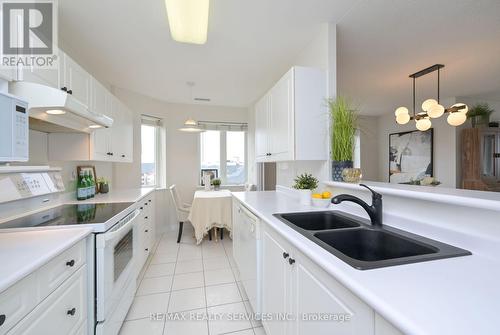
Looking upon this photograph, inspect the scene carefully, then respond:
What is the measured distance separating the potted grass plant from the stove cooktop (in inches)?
72.4

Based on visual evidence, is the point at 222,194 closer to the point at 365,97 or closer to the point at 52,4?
the point at 52,4

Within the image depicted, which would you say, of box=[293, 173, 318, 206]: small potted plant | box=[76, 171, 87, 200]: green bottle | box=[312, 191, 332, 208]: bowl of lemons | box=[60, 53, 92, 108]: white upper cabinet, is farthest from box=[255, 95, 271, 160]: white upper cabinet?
box=[76, 171, 87, 200]: green bottle

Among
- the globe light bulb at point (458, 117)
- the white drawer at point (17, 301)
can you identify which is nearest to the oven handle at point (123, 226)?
the white drawer at point (17, 301)

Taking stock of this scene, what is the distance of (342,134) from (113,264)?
2.04 meters

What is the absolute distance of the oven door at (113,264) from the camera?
4.36 ft

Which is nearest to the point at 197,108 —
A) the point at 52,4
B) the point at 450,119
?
the point at 52,4

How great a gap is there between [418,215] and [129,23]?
2678mm

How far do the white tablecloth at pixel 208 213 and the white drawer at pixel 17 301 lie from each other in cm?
255

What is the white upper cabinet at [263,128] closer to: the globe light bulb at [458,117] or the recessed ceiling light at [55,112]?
the recessed ceiling light at [55,112]

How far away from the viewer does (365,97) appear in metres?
4.24

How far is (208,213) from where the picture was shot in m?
3.43

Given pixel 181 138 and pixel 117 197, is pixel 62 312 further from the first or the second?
pixel 181 138

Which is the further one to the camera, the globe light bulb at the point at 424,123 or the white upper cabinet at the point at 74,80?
the globe light bulb at the point at 424,123

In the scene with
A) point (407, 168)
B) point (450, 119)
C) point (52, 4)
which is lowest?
point (407, 168)
